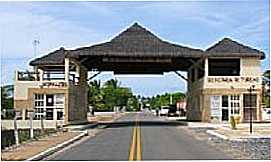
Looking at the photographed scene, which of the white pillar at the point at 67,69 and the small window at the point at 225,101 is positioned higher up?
the white pillar at the point at 67,69

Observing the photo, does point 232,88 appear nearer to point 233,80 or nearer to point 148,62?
point 233,80

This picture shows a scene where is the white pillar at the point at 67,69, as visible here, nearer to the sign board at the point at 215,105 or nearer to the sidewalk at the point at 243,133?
the sign board at the point at 215,105

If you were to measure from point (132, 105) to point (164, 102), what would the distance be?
21314 mm

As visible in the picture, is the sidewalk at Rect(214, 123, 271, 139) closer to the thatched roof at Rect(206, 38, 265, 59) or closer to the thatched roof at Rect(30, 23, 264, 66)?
the thatched roof at Rect(30, 23, 264, 66)

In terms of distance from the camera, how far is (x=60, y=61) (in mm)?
57750

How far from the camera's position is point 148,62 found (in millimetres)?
53875

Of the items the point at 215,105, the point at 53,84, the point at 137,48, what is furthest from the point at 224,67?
the point at 53,84

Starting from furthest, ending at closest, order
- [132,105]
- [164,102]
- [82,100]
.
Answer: [132,105], [164,102], [82,100]

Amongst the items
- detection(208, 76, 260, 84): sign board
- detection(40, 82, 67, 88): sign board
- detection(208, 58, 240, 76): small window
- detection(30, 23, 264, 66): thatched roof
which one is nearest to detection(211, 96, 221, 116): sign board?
detection(208, 76, 260, 84): sign board

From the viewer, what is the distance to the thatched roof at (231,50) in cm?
5312

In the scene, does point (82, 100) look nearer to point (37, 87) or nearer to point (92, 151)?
point (37, 87)

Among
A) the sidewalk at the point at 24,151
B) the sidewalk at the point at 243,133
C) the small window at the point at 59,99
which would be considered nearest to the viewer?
the sidewalk at the point at 24,151

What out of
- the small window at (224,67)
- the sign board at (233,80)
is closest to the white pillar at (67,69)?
the sign board at (233,80)

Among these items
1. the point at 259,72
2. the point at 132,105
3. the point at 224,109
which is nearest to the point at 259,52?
the point at 259,72
